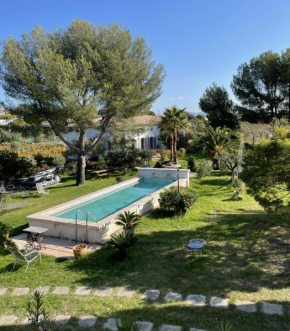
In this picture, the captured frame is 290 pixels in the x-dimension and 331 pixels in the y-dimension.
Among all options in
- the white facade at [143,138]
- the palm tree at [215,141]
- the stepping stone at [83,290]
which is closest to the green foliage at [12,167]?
the white facade at [143,138]

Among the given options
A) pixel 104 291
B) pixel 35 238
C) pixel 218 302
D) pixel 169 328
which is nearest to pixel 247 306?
pixel 218 302

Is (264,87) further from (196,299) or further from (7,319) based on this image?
(7,319)

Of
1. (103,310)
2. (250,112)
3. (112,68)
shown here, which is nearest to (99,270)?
(103,310)

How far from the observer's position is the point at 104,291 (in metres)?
7.23

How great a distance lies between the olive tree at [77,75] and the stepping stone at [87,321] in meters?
13.9

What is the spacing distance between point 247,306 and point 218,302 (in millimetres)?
637

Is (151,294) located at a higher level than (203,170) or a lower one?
lower

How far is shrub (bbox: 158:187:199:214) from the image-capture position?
13.7m

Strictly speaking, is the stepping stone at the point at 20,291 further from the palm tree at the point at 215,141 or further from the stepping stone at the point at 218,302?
the palm tree at the point at 215,141

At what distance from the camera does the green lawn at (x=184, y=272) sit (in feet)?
20.0

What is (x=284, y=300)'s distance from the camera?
21.2 ft

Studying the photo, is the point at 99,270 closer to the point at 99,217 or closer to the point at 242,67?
the point at 99,217

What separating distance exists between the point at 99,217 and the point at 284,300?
980 centimetres

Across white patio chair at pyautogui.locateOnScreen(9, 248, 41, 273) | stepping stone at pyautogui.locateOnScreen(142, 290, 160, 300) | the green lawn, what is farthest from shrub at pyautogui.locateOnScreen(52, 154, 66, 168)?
stepping stone at pyautogui.locateOnScreen(142, 290, 160, 300)
